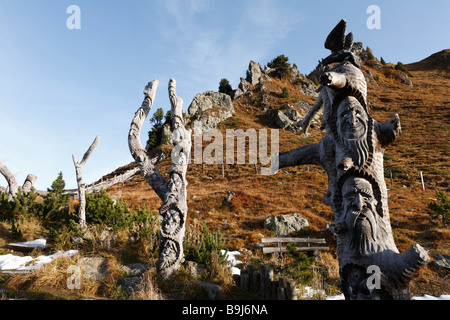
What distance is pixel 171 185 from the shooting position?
6.03m

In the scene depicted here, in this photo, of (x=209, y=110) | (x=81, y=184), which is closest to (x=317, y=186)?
(x=81, y=184)

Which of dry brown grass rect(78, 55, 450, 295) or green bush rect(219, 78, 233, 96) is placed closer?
dry brown grass rect(78, 55, 450, 295)

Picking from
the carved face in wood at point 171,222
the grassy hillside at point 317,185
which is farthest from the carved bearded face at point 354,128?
the grassy hillside at point 317,185

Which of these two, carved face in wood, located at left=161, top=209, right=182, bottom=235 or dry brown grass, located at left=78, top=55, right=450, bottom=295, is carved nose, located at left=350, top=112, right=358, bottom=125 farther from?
dry brown grass, located at left=78, top=55, right=450, bottom=295

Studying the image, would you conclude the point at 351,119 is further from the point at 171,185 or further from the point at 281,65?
the point at 281,65

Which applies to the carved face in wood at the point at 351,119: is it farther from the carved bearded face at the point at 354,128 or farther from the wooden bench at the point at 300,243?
the wooden bench at the point at 300,243

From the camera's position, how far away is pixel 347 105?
2.11 meters

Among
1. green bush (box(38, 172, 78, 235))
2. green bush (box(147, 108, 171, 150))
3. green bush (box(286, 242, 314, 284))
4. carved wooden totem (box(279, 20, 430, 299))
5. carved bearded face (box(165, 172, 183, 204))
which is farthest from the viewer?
green bush (box(147, 108, 171, 150))

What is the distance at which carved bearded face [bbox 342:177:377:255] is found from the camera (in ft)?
5.82

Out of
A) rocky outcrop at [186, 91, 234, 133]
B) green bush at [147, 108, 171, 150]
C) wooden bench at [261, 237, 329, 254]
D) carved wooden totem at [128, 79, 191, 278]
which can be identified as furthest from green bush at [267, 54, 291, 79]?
carved wooden totem at [128, 79, 191, 278]

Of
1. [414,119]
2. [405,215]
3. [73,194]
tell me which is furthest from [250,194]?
[414,119]

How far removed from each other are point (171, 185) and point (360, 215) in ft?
16.0

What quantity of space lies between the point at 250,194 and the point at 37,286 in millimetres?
16799

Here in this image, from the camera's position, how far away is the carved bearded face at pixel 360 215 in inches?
69.9
